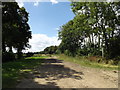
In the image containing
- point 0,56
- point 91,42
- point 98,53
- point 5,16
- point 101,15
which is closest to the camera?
point 0,56

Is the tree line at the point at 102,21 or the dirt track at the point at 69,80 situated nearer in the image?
the dirt track at the point at 69,80

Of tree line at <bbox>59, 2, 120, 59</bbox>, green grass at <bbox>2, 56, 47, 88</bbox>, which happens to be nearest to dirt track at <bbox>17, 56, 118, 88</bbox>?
green grass at <bbox>2, 56, 47, 88</bbox>

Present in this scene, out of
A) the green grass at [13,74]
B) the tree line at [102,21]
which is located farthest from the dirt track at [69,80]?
the tree line at [102,21]

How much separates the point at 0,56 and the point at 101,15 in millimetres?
18961

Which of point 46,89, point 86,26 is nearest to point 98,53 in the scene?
point 86,26

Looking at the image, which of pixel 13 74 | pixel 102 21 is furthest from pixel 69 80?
pixel 102 21

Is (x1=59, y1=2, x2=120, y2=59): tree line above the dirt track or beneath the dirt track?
above

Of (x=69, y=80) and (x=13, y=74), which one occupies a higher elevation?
(x=13, y=74)

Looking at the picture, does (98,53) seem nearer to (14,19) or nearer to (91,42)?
(91,42)

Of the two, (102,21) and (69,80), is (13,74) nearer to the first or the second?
(69,80)

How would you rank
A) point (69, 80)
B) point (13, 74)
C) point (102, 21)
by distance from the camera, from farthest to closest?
point (102, 21) → point (13, 74) → point (69, 80)

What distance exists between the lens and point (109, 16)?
22.1 m

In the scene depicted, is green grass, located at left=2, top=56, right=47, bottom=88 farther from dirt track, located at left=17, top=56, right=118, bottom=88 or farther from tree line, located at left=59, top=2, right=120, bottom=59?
tree line, located at left=59, top=2, right=120, bottom=59

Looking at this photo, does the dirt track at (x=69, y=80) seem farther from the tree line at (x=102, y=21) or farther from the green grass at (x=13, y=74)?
the tree line at (x=102, y=21)
